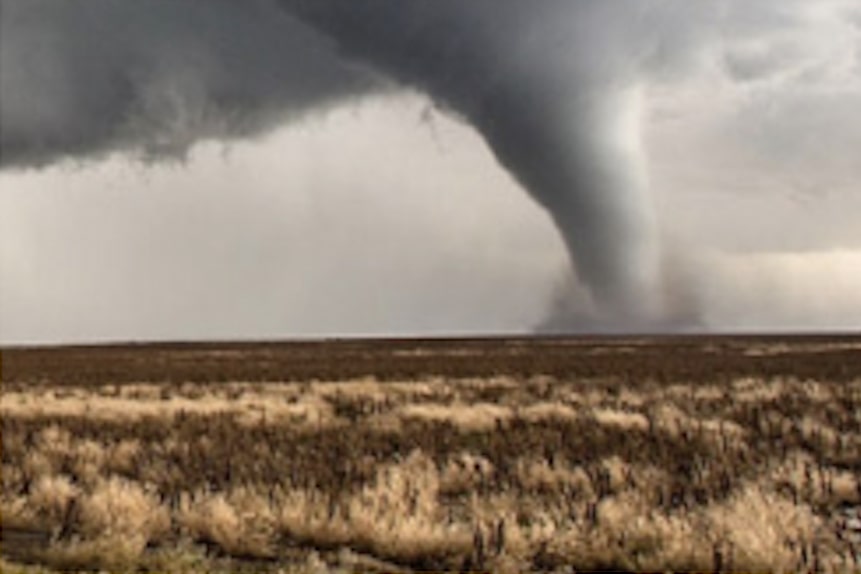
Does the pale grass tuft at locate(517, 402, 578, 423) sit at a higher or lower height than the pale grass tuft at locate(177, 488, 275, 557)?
higher

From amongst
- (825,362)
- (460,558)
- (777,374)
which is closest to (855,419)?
(460,558)

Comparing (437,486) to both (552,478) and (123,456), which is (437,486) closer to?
(552,478)

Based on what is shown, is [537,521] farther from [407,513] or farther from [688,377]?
[688,377]

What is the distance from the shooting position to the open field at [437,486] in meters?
10.3

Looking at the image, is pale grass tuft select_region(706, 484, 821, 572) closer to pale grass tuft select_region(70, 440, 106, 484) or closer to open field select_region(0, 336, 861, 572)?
open field select_region(0, 336, 861, 572)

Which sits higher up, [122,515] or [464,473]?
[464,473]

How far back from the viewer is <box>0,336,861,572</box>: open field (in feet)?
33.8

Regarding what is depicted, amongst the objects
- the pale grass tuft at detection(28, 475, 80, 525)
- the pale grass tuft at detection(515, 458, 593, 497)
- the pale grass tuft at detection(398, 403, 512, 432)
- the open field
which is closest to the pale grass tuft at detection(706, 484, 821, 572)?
the open field

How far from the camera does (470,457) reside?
54.2 ft

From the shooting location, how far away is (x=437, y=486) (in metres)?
14.0

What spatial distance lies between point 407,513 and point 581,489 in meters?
2.70

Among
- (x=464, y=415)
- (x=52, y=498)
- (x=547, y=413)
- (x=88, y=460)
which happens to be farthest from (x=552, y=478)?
(x=547, y=413)

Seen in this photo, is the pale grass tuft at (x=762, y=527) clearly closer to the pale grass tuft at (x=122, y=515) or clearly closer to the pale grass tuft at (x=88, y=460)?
the pale grass tuft at (x=122, y=515)

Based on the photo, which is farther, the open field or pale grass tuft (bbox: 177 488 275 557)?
pale grass tuft (bbox: 177 488 275 557)
